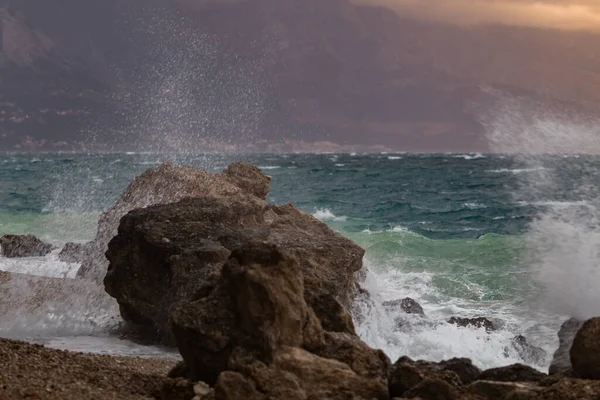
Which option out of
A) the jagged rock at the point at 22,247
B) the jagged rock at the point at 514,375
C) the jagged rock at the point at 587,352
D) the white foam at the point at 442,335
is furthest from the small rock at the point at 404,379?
the jagged rock at the point at 22,247

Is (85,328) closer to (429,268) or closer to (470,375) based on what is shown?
(470,375)

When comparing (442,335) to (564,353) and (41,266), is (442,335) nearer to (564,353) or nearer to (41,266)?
(564,353)

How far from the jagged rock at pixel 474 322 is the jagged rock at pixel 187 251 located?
2.93 m

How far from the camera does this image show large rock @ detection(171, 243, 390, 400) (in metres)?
6.15

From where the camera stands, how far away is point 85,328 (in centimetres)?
1111

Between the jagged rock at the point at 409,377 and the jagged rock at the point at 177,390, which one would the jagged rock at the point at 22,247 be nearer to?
the jagged rock at the point at 177,390

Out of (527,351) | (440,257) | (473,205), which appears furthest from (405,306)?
(473,205)

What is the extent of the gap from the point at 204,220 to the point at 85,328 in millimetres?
1991

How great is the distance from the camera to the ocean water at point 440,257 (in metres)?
11.7

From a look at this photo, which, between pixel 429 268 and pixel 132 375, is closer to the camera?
pixel 132 375

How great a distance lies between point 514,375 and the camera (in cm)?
714

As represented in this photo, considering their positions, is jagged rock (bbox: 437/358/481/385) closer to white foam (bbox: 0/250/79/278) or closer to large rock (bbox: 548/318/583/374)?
large rock (bbox: 548/318/583/374)

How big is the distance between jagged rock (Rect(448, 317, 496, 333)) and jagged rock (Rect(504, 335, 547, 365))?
1047 millimetres

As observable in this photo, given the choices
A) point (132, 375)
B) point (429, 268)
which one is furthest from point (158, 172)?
point (429, 268)
